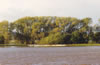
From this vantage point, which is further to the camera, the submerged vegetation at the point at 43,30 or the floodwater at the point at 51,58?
the submerged vegetation at the point at 43,30

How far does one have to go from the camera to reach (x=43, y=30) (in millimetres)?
98000

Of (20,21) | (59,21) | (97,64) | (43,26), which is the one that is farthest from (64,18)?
(97,64)

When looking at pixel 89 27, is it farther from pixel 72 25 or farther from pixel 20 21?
pixel 20 21

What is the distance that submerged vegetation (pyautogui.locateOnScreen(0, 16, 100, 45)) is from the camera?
3748 inches

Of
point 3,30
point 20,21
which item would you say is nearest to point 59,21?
point 20,21

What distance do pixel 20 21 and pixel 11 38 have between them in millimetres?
7813

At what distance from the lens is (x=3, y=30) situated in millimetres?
98500

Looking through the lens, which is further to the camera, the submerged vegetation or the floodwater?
the submerged vegetation

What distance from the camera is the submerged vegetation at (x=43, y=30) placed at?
9519 centimetres

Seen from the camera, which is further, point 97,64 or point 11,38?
point 11,38

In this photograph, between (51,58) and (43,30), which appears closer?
(51,58)

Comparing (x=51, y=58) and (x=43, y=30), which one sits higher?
(x=43, y=30)

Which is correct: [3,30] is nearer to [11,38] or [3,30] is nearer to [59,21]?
[11,38]

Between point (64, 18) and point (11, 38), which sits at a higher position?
point (64, 18)
